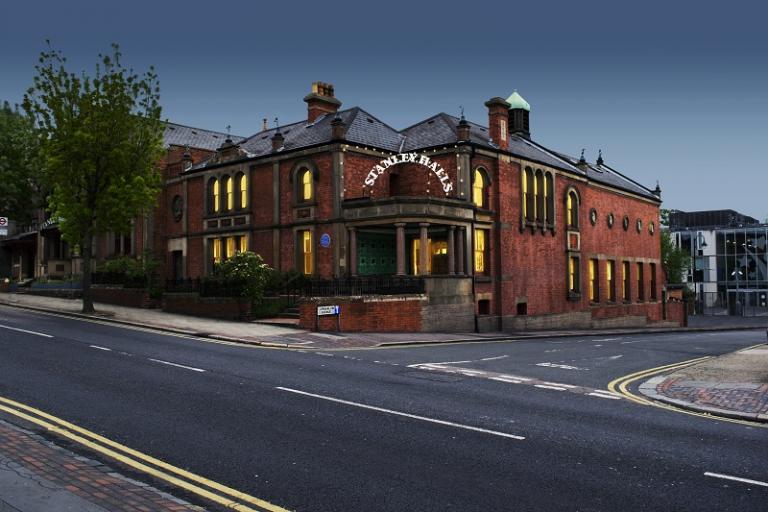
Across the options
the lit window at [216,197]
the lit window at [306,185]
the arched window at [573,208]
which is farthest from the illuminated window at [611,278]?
the lit window at [216,197]

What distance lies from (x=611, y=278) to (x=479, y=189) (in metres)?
18.9

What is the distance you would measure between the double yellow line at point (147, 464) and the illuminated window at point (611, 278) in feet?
142

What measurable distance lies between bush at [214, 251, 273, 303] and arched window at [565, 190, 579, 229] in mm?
21933

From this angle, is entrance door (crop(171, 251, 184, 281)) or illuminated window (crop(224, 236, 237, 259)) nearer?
illuminated window (crop(224, 236, 237, 259))

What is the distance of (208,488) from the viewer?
688 cm

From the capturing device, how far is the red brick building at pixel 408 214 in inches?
1239

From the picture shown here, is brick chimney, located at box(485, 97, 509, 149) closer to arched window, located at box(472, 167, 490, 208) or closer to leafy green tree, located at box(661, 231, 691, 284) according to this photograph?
arched window, located at box(472, 167, 490, 208)

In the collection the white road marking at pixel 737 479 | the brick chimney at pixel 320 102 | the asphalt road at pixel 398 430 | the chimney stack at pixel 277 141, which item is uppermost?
the brick chimney at pixel 320 102

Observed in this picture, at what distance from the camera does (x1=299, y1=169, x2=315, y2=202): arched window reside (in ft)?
112

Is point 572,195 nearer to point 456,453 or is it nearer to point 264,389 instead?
point 264,389

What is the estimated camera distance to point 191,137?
48.6 metres

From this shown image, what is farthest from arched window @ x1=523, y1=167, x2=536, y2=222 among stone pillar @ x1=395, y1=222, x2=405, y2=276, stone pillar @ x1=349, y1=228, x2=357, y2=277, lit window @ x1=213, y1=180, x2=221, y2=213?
lit window @ x1=213, y1=180, x2=221, y2=213

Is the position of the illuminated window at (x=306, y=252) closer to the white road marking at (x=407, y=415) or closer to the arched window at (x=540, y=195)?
the arched window at (x=540, y=195)

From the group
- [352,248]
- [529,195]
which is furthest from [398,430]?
[529,195]
